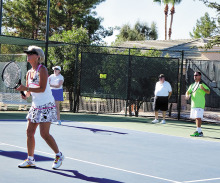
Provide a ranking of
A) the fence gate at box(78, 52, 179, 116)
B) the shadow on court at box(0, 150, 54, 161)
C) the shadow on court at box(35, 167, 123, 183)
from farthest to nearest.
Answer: the fence gate at box(78, 52, 179, 116) < the shadow on court at box(0, 150, 54, 161) < the shadow on court at box(35, 167, 123, 183)

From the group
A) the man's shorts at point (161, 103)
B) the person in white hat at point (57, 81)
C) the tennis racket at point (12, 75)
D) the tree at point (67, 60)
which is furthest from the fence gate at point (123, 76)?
the tennis racket at point (12, 75)

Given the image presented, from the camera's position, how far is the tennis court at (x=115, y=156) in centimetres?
666

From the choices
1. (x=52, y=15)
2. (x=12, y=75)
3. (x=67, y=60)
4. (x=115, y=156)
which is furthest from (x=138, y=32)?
(x=12, y=75)

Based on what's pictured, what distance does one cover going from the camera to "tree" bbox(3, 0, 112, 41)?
1437 inches

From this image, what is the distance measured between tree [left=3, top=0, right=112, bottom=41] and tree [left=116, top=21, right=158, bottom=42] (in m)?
14.9

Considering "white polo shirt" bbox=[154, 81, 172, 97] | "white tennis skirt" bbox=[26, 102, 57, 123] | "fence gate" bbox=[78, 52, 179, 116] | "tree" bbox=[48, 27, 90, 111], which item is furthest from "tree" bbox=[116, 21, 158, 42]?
"white tennis skirt" bbox=[26, 102, 57, 123]

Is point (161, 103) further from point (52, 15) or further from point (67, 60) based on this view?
point (52, 15)

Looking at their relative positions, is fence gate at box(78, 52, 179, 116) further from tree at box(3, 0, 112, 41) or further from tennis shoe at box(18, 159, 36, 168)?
tree at box(3, 0, 112, 41)

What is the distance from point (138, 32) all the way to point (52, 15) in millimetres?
22909

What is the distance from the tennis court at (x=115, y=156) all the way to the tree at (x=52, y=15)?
23462 mm

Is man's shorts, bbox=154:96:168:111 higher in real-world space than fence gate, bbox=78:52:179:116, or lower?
lower

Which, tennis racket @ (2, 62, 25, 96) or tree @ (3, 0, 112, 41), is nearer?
tennis racket @ (2, 62, 25, 96)

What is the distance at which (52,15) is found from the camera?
1428 inches

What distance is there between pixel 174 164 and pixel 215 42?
461 inches
